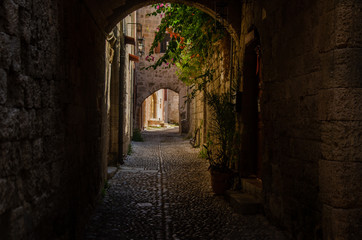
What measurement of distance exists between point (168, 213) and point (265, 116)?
1.61m

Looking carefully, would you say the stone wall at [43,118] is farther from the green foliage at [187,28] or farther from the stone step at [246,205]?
the green foliage at [187,28]

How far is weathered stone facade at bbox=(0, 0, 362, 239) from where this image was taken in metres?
1.86

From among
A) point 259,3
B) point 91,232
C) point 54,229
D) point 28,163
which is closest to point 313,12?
point 259,3

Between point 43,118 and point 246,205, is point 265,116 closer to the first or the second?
point 246,205

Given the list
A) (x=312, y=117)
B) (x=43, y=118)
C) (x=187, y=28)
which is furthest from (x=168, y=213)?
(x=187, y=28)

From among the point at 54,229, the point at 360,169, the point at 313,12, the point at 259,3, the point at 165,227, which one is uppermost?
the point at 259,3

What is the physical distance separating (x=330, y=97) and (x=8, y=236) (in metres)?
2.23

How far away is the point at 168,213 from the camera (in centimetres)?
413

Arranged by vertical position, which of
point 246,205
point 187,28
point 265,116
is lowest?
point 246,205

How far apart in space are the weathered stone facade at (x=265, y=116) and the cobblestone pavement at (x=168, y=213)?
0.27m

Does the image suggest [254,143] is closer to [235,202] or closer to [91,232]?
[235,202]

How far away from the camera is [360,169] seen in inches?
96.0

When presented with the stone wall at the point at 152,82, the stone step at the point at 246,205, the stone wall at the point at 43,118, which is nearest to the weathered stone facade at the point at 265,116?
the stone wall at the point at 43,118

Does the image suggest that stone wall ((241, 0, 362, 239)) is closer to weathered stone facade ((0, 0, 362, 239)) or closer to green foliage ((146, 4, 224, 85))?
weathered stone facade ((0, 0, 362, 239))
